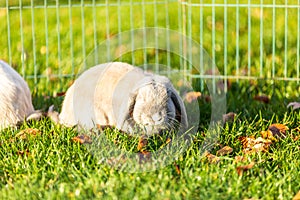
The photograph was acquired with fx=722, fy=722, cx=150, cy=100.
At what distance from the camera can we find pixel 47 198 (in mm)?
3531

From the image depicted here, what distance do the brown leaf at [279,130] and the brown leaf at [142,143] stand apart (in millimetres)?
849

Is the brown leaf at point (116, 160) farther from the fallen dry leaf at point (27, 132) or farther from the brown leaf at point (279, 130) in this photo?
the brown leaf at point (279, 130)

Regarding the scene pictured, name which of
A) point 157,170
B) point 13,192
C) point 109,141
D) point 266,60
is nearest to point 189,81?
point 266,60

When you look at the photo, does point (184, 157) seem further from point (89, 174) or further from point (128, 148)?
point (89, 174)

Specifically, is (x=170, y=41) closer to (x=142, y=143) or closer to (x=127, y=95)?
(x=127, y=95)

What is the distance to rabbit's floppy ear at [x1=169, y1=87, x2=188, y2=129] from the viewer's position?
431 centimetres

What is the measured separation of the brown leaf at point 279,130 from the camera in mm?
4574

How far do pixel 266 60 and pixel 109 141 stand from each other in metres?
2.74

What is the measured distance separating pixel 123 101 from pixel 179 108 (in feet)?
1.12

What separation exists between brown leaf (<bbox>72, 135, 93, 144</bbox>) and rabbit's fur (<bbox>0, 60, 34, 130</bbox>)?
Result: 24.5 inches

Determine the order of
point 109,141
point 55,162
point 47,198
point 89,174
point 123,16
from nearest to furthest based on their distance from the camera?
point 47,198 → point 89,174 → point 55,162 → point 109,141 → point 123,16

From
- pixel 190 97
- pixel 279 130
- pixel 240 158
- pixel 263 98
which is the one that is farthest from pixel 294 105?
pixel 240 158

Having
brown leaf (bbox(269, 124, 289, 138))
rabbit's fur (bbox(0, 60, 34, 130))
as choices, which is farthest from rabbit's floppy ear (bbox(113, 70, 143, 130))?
brown leaf (bbox(269, 124, 289, 138))

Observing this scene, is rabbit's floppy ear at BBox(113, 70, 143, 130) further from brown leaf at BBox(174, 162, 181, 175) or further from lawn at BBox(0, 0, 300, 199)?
brown leaf at BBox(174, 162, 181, 175)
